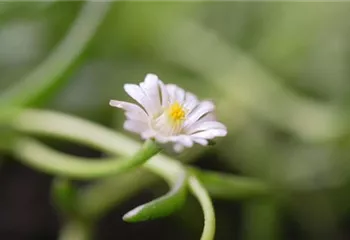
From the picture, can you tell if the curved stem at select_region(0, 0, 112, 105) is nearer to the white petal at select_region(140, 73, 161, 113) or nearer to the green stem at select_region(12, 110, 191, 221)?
the green stem at select_region(12, 110, 191, 221)

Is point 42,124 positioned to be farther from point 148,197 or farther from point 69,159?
point 148,197

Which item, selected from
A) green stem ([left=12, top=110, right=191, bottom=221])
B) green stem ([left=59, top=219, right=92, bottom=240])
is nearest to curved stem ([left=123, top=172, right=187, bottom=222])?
green stem ([left=12, top=110, right=191, bottom=221])

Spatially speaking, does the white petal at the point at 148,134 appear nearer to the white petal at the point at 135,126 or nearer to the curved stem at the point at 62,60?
the white petal at the point at 135,126

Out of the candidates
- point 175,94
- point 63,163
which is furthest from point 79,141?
point 175,94

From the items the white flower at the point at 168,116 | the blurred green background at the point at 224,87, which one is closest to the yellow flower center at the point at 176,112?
the white flower at the point at 168,116

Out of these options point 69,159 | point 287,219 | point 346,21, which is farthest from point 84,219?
point 346,21
